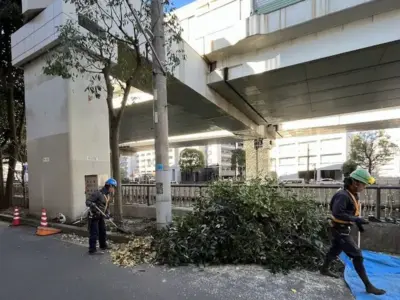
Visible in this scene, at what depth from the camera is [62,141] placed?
8867mm

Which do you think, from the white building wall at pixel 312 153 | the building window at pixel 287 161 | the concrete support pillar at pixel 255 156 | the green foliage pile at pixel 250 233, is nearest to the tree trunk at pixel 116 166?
the green foliage pile at pixel 250 233

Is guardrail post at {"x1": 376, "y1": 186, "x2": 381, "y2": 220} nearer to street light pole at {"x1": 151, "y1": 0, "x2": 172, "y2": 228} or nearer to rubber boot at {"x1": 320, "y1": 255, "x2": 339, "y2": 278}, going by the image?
rubber boot at {"x1": 320, "y1": 255, "x2": 339, "y2": 278}

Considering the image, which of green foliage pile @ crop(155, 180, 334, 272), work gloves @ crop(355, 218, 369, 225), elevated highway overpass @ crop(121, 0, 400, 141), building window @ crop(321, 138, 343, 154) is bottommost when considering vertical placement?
green foliage pile @ crop(155, 180, 334, 272)

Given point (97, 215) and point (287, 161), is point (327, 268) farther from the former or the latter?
point (287, 161)

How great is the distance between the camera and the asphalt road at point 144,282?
3.95m

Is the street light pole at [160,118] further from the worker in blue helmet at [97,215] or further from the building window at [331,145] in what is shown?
the building window at [331,145]

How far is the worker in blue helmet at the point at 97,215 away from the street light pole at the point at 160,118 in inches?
44.0

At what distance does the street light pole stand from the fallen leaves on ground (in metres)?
0.58

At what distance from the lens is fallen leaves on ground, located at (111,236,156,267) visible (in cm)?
527

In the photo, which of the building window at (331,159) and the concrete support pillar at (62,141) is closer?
the concrete support pillar at (62,141)

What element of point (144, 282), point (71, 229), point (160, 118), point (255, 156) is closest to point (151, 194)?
point (71, 229)

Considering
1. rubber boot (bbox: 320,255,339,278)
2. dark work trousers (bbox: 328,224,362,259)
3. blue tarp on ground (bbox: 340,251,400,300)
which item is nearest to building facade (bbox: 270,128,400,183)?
blue tarp on ground (bbox: 340,251,400,300)

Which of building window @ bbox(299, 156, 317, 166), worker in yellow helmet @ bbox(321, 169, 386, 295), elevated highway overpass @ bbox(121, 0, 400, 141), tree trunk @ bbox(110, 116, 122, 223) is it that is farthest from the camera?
building window @ bbox(299, 156, 317, 166)

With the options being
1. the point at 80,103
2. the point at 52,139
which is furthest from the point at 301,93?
the point at 52,139
